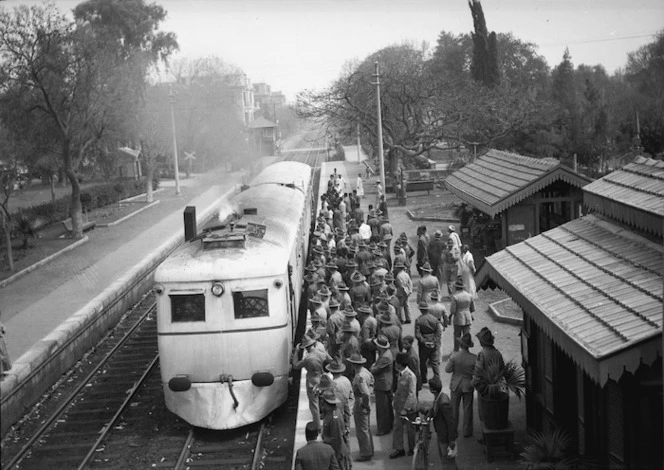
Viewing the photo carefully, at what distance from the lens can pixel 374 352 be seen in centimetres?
1267

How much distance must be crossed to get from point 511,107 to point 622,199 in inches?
1230

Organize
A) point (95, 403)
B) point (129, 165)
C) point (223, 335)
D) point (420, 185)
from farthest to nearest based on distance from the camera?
point (129, 165) < point (420, 185) < point (95, 403) < point (223, 335)

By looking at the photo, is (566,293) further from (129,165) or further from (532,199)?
(129,165)

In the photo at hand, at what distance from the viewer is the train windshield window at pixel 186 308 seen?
1219 centimetres

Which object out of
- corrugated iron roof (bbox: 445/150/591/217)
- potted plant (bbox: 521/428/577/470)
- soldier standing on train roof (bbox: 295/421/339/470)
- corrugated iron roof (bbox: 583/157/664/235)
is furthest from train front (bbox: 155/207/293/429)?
corrugated iron roof (bbox: 445/150/591/217)

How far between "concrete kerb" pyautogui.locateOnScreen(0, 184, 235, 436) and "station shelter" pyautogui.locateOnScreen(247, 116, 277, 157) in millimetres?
40298

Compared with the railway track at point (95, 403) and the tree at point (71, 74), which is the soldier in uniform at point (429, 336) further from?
the tree at point (71, 74)

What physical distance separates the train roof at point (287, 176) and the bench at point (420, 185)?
373 inches

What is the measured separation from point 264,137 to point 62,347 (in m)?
55.1

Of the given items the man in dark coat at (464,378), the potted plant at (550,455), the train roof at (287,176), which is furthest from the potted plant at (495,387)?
the train roof at (287,176)

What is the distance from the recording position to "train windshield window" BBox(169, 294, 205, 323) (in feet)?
40.0

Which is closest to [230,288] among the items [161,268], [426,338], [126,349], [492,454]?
[161,268]

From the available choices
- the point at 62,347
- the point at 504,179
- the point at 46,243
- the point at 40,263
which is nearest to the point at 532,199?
the point at 504,179

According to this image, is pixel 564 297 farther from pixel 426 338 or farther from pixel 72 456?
pixel 72 456
